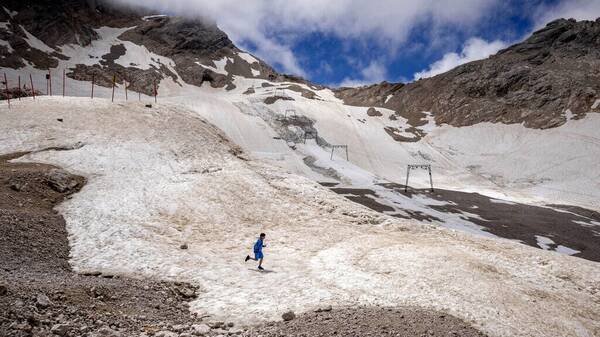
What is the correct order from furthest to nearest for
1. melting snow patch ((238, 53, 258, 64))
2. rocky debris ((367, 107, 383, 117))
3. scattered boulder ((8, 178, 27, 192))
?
melting snow patch ((238, 53, 258, 64)), rocky debris ((367, 107, 383, 117)), scattered boulder ((8, 178, 27, 192))

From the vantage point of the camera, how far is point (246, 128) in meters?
78.3

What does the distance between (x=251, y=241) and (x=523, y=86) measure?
415 ft

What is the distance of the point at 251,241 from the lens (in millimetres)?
22031

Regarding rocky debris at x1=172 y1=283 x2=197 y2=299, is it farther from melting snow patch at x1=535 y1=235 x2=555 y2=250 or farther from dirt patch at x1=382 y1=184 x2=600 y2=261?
melting snow patch at x1=535 y1=235 x2=555 y2=250

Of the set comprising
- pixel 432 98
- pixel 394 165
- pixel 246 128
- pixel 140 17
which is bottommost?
pixel 394 165

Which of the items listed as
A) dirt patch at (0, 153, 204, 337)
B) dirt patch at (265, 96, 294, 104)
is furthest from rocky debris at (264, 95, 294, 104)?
dirt patch at (0, 153, 204, 337)

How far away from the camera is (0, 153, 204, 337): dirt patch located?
331 inches

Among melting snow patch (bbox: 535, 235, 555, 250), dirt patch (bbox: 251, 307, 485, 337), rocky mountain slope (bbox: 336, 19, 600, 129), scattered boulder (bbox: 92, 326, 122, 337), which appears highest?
rocky mountain slope (bbox: 336, 19, 600, 129)

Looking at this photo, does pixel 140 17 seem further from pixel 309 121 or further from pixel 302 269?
pixel 302 269

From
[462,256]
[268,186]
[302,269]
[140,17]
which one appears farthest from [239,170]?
[140,17]

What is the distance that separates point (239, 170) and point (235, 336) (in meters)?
22.5

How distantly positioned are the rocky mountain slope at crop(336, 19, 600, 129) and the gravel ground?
112 meters

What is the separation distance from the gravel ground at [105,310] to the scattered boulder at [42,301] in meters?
0.02

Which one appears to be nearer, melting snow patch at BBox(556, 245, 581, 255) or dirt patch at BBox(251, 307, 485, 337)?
dirt patch at BBox(251, 307, 485, 337)
